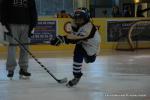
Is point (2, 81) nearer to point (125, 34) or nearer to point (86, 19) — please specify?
point (86, 19)

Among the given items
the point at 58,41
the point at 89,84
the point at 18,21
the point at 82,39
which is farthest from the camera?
the point at 18,21

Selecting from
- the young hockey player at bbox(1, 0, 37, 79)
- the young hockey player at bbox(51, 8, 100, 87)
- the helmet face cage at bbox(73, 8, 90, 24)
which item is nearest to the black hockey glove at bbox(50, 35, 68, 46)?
the young hockey player at bbox(51, 8, 100, 87)

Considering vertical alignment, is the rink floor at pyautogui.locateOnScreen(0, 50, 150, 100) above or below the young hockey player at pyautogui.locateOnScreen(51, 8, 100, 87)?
below

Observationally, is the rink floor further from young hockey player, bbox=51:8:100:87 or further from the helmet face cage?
the helmet face cage

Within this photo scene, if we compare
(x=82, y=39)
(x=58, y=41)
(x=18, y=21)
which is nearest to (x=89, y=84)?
(x=82, y=39)

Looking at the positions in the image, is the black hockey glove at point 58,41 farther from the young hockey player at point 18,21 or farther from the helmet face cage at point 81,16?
the young hockey player at point 18,21

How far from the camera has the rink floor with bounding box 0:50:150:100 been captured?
27.0 ft

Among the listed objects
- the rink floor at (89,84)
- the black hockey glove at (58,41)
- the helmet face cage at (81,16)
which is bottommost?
the rink floor at (89,84)

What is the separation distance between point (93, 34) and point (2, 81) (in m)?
1.95

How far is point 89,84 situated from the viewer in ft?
31.2

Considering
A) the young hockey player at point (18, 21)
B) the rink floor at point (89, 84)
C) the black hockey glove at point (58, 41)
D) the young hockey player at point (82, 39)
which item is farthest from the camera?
the young hockey player at point (18, 21)

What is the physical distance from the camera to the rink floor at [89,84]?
27.0 ft

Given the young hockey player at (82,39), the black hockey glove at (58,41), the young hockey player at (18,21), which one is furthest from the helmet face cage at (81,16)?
the young hockey player at (18,21)

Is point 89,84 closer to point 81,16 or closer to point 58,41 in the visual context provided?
point 58,41
